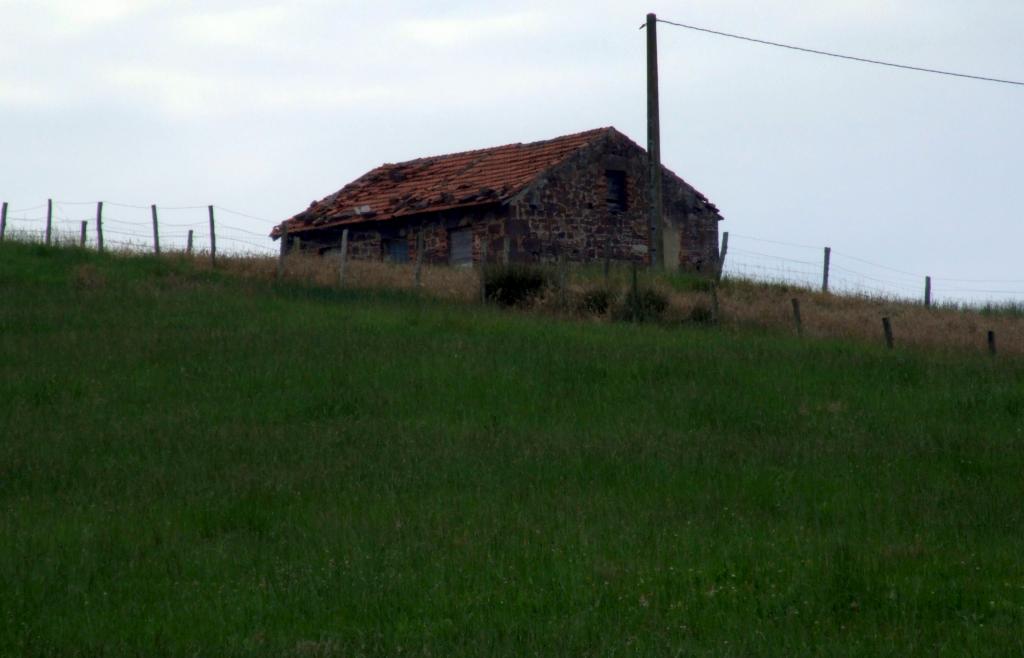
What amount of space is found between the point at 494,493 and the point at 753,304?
1774 centimetres

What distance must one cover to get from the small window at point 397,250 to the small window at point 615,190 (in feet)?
19.6

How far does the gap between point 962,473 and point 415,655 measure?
23.8 feet

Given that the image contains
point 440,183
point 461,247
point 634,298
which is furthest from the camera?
point 440,183

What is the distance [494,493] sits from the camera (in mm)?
11367

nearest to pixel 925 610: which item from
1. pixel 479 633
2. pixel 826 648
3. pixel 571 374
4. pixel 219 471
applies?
pixel 826 648

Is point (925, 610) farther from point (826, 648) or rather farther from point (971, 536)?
point (971, 536)

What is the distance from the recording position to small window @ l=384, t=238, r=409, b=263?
35.2 m

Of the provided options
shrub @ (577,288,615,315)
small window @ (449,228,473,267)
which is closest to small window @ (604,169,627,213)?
small window @ (449,228,473,267)

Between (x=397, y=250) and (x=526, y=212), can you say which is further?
(x=397, y=250)

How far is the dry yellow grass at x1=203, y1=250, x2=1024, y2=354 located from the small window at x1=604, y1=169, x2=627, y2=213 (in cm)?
543

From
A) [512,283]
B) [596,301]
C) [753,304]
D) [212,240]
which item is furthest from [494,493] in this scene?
[212,240]

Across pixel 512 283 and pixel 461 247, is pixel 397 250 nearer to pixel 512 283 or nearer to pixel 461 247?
pixel 461 247

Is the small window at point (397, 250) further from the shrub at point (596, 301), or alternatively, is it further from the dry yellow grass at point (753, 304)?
the shrub at point (596, 301)

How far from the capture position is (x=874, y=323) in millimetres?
27031
